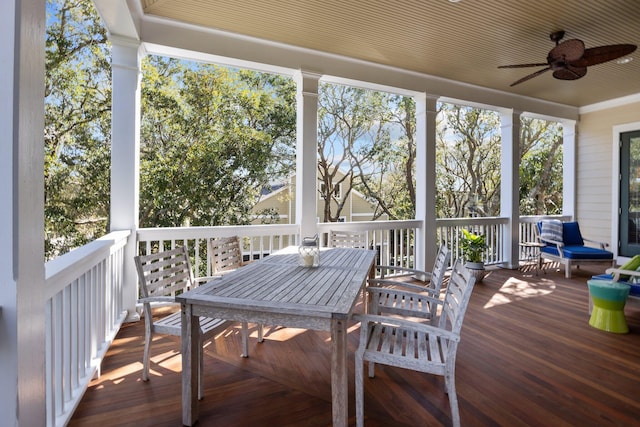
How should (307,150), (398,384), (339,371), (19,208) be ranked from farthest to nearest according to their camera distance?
1. (307,150)
2. (398,384)
3. (339,371)
4. (19,208)

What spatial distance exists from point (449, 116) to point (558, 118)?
2.98 metres

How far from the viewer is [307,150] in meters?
4.42

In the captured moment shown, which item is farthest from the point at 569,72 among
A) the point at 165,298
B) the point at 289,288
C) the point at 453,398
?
the point at 165,298

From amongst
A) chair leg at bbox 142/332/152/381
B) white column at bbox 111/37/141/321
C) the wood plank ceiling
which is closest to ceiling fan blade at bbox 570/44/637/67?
the wood plank ceiling

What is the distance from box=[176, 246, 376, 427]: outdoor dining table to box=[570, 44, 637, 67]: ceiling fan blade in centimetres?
347

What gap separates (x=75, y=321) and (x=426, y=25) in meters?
4.17

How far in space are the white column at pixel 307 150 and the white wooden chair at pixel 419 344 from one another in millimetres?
2433

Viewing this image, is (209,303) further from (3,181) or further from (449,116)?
(449,116)

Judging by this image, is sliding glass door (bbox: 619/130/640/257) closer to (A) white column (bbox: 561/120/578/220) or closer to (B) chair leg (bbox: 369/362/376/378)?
(A) white column (bbox: 561/120/578/220)

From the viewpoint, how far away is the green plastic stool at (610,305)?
3145 mm

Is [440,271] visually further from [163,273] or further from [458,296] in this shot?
[163,273]

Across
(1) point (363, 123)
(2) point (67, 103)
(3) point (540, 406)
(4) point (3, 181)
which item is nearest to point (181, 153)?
(2) point (67, 103)

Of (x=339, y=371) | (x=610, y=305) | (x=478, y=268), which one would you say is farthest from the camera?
(x=478, y=268)

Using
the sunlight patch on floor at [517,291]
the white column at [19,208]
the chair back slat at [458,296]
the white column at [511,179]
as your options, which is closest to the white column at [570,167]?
Result: the white column at [511,179]
